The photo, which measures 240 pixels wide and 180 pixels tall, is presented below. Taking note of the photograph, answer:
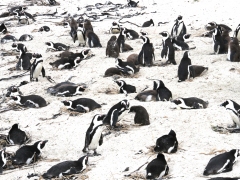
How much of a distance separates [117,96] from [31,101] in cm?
142

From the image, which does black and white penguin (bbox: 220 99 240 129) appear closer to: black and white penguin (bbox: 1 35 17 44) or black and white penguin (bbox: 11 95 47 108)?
black and white penguin (bbox: 11 95 47 108)

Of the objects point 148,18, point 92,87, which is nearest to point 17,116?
point 92,87

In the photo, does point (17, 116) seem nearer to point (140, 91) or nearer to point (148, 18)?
point (140, 91)

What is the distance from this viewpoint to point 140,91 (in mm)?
8281

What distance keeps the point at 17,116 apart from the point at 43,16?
811 cm

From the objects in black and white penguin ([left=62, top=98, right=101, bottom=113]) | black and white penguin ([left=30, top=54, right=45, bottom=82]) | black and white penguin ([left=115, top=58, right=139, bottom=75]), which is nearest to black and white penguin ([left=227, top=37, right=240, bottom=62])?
black and white penguin ([left=115, top=58, right=139, bottom=75])

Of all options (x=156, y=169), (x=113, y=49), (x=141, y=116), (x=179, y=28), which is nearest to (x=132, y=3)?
(x=179, y=28)

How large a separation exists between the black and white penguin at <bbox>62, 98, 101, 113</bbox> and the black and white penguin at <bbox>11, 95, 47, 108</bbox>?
50 cm

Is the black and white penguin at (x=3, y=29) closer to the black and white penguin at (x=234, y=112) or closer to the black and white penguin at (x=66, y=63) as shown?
the black and white penguin at (x=66, y=63)

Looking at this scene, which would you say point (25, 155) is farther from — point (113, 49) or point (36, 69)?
point (113, 49)

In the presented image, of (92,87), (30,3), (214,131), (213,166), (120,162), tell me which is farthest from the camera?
(30,3)

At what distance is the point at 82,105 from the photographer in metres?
7.28

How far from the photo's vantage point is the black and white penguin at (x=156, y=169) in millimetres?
4910

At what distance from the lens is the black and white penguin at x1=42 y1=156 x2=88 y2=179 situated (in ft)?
16.8
